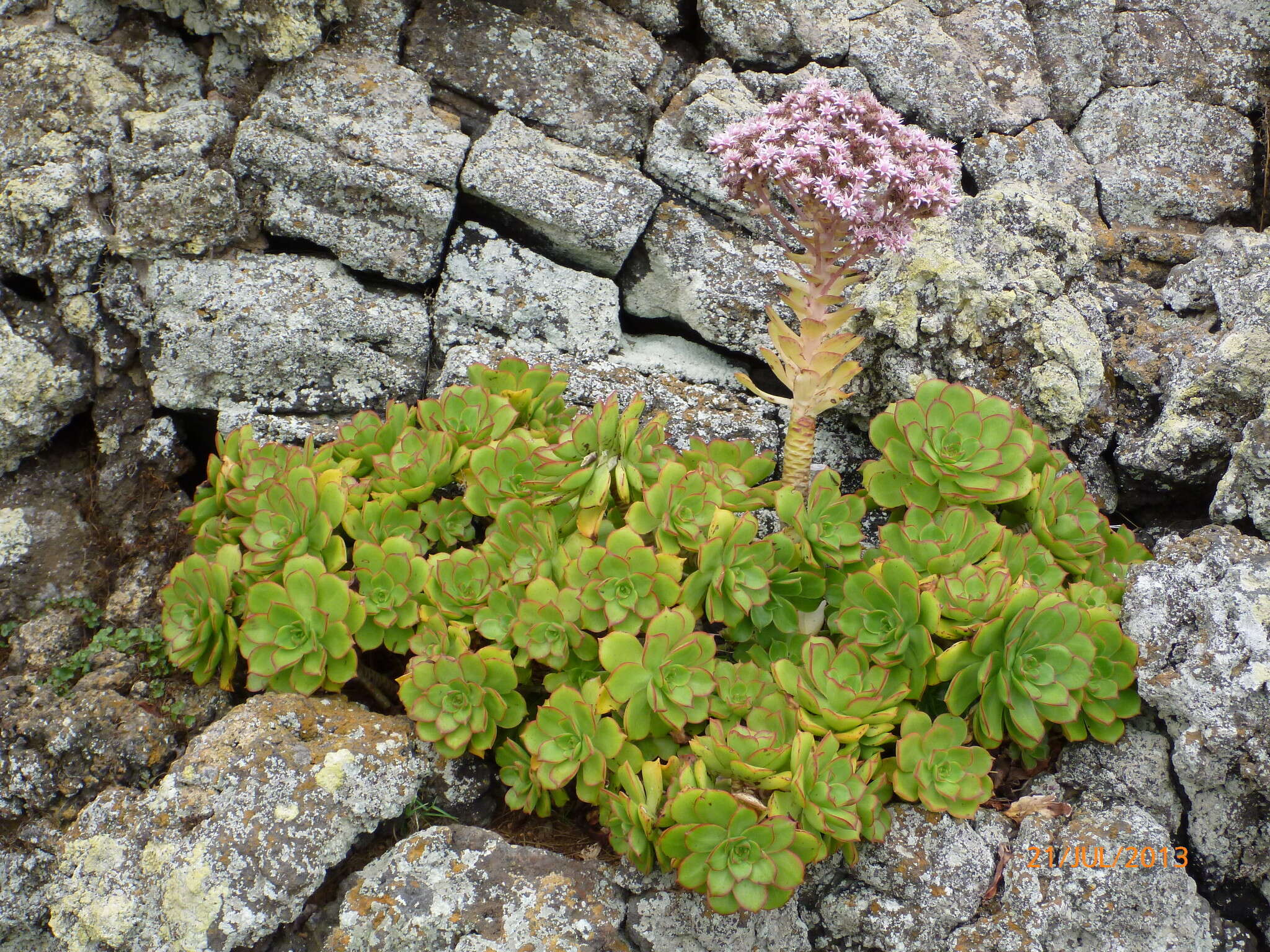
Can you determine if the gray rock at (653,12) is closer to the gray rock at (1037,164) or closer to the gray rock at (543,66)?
the gray rock at (543,66)

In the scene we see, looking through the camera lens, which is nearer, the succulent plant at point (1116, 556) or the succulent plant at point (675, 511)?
the succulent plant at point (675, 511)

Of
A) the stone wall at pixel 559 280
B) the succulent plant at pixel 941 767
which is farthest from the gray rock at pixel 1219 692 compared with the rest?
the succulent plant at pixel 941 767

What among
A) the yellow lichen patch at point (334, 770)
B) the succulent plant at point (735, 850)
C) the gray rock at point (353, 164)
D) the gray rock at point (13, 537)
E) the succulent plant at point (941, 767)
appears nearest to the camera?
the succulent plant at point (735, 850)

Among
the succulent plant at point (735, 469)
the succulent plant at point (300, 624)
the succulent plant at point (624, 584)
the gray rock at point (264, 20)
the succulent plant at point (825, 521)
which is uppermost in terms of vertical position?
the gray rock at point (264, 20)

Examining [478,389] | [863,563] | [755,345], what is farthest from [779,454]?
[478,389]

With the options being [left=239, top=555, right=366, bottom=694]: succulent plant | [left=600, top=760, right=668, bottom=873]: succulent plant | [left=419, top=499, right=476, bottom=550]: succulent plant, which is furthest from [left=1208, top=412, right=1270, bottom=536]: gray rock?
[left=239, top=555, right=366, bottom=694]: succulent plant

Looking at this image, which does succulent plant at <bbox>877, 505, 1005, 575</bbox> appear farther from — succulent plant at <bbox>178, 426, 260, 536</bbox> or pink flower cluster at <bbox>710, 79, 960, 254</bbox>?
succulent plant at <bbox>178, 426, 260, 536</bbox>
